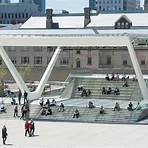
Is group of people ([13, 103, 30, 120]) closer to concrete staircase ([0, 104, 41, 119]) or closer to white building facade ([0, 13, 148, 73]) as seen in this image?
concrete staircase ([0, 104, 41, 119])

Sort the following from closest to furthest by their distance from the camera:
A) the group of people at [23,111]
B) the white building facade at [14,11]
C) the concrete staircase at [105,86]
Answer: the group of people at [23,111] < the concrete staircase at [105,86] < the white building facade at [14,11]

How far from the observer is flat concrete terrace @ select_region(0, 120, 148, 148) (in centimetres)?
3066

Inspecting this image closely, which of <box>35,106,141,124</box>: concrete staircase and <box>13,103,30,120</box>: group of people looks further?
<box>13,103,30,120</box>: group of people

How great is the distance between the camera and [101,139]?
3250 cm

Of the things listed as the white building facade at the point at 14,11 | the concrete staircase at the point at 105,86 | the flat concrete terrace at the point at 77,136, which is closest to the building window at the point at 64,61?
the concrete staircase at the point at 105,86

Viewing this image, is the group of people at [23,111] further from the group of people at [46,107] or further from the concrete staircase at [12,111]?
the group of people at [46,107]

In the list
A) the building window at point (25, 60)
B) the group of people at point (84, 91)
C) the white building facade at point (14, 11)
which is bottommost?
the building window at point (25, 60)

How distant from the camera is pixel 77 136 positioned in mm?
33500

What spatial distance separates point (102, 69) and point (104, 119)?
31.9m

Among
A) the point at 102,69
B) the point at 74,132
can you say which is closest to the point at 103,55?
the point at 102,69

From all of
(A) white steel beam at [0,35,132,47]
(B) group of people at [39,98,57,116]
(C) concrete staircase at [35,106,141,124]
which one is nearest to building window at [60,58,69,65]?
(A) white steel beam at [0,35,132,47]

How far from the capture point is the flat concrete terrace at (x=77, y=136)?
101 feet

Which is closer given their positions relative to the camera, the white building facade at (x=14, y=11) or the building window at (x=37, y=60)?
the building window at (x=37, y=60)

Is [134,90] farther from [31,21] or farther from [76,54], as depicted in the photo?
[31,21]
